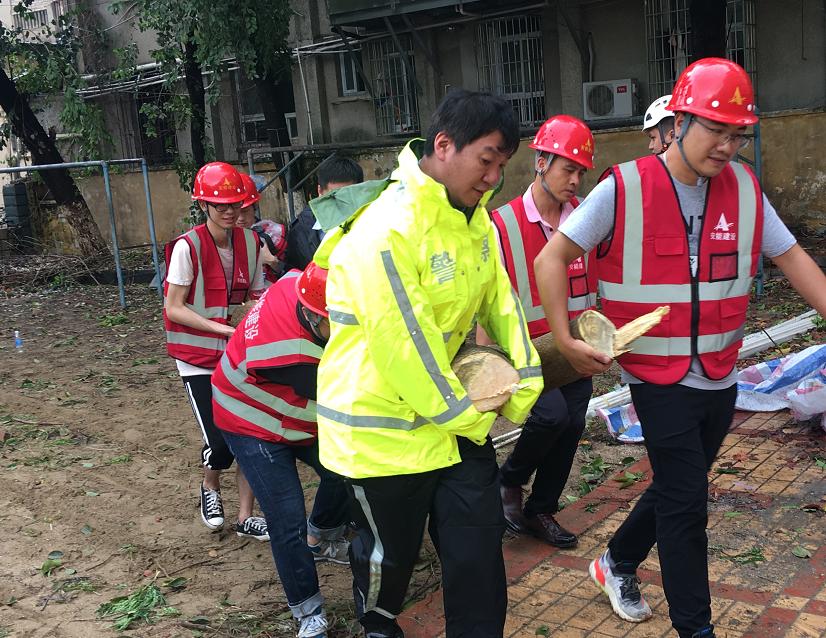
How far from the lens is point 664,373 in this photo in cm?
306

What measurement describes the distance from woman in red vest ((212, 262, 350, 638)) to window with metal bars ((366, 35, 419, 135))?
13847mm

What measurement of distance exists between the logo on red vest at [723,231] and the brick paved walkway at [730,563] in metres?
1.47

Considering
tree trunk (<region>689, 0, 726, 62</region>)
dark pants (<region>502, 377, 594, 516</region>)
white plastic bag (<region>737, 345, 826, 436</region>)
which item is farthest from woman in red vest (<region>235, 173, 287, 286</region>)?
tree trunk (<region>689, 0, 726, 62</region>)

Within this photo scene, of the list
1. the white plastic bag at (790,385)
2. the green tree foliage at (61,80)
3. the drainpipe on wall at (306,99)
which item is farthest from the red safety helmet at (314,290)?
the drainpipe on wall at (306,99)

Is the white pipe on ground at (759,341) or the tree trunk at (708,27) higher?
the tree trunk at (708,27)

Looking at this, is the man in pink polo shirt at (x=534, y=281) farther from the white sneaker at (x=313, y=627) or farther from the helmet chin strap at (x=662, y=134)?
the white sneaker at (x=313, y=627)

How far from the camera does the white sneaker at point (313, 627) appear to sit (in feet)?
11.8

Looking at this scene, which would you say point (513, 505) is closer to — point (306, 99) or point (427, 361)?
point (427, 361)

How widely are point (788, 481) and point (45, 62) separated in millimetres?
13514

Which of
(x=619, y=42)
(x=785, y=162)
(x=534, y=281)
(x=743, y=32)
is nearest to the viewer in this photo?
(x=534, y=281)

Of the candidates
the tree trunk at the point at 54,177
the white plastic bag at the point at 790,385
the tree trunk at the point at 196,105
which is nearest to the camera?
the white plastic bag at the point at 790,385

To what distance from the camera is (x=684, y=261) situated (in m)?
3.05

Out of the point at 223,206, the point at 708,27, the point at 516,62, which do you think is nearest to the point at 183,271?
the point at 223,206

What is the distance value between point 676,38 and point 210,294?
11038 mm
